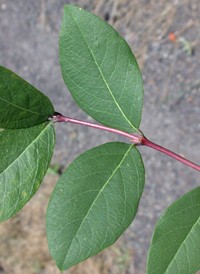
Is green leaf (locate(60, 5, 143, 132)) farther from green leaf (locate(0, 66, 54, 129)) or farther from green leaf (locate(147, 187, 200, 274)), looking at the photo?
green leaf (locate(147, 187, 200, 274))

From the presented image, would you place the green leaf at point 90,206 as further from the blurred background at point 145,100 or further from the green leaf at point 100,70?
the blurred background at point 145,100

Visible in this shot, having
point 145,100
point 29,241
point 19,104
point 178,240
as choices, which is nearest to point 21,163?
point 19,104

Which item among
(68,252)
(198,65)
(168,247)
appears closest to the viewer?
(68,252)

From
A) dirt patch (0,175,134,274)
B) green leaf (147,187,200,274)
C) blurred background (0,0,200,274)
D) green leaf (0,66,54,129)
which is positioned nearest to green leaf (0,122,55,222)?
green leaf (0,66,54,129)

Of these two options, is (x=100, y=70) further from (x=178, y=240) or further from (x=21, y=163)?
(x=178, y=240)

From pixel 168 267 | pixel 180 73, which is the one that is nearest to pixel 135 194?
pixel 168 267

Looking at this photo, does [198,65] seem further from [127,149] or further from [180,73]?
[127,149]
